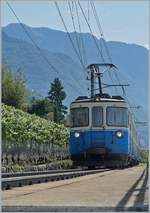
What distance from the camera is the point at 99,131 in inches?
723

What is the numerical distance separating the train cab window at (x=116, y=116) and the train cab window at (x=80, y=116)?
74cm

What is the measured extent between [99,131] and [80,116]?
835mm

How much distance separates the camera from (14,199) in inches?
253

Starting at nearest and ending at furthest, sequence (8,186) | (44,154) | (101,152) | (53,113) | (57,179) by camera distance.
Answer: (8,186), (57,179), (101,152), (44,154), (53,113)

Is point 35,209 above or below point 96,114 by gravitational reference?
below

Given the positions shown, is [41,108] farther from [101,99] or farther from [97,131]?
[97,131]

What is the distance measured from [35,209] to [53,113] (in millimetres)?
52605

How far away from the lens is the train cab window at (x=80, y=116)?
18484mm

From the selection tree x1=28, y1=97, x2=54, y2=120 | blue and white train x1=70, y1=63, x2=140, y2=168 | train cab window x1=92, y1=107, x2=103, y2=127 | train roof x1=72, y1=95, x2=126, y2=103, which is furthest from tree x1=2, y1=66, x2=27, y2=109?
train cab window x1=92, y1=107, x2=103, y2=127

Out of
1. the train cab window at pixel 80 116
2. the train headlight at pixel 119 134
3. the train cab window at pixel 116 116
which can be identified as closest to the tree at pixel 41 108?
the train cab window at pixel 80 116

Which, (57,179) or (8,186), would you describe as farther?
(57,179)

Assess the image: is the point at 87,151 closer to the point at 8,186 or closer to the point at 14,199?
the point at 8,186

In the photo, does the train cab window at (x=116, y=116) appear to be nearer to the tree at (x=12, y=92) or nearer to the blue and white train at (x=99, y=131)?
the blue and white train at (x=99, y=131)

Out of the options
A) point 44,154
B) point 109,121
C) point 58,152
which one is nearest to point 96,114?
point 109,121
